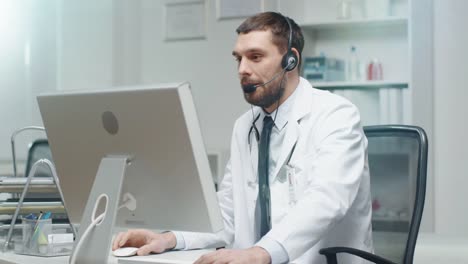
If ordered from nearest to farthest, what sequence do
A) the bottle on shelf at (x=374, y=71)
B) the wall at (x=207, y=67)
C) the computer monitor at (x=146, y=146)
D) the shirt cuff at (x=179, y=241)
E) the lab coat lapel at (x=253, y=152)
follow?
the computer monitor at (x=146, y=146), the shirt cuff at (x=179, y=241), the lab coat lapel at (x=253, y=152), the bottle on shelf at (x=374, y=71), the wall at (x=207, y=67)

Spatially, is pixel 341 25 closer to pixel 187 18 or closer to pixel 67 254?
pixel 187 18

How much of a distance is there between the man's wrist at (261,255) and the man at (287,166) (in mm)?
71

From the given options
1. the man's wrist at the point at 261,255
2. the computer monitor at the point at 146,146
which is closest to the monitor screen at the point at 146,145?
the computer monitor at the point at 146,146

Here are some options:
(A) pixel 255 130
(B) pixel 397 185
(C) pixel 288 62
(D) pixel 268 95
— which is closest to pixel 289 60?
(C) pixel 288 62

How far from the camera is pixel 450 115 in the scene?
376 cm

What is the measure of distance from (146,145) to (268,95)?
2.03ft

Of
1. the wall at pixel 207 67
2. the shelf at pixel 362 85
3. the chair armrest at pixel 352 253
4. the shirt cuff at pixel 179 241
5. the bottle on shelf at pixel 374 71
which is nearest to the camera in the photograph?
the chair armrest at pixel 352 253

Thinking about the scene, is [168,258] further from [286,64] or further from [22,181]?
[286,64]

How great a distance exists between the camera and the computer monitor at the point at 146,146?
141cm

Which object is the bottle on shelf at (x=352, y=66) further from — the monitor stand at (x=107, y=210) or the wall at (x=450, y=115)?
the monitor stand at (x=107, y=210)

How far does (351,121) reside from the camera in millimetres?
1906

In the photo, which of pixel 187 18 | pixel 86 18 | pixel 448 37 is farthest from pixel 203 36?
pixel 448 37

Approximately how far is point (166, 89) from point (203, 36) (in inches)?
121

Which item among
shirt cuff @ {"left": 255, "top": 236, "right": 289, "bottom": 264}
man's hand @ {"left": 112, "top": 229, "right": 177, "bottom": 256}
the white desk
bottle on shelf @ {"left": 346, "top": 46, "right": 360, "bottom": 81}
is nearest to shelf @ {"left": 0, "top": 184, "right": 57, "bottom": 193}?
the white desk
